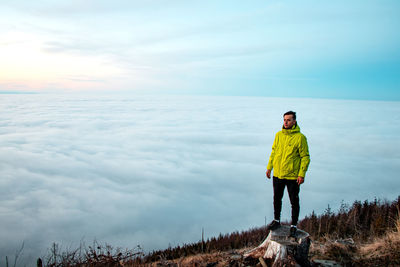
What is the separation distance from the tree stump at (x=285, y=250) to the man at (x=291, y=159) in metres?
0.15

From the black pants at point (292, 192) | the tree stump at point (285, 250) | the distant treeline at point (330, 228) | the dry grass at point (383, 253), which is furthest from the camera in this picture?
the distant treeline at point (330, 228)

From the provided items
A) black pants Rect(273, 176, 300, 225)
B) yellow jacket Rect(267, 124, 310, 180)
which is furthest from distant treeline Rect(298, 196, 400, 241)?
yellow jacket Rect(267, 124, 310, 180)

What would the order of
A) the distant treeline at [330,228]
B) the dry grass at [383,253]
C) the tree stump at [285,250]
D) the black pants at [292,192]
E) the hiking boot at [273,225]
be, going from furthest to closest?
the distant treeline at [330,228]
the hiking boot at [273,225]
the dry grass at [383,253]
the black pants at [292,192]
the tree stump at [285,250]

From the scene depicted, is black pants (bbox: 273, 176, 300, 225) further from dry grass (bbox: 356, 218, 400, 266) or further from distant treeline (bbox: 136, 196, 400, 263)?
distant treeline (bbox: 136, 196, 400, 263)

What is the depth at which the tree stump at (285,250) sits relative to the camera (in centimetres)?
407

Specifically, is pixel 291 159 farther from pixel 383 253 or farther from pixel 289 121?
pixel 383 253

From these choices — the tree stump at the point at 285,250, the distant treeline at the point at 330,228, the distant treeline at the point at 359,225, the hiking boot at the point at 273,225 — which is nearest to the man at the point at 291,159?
the tree stump at the point at 285,250

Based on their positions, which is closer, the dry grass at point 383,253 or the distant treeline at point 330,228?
the dry grass at point 383,253

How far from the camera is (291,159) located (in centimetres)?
415

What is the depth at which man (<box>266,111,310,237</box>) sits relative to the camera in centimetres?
408

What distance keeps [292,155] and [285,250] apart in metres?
1.37

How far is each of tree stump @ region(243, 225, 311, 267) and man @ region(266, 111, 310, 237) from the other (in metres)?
0.15

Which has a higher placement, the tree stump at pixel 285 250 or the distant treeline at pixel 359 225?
the tree stump at pixel 285 250

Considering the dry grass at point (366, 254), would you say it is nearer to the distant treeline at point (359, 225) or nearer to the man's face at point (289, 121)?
the distant treeline at point (359, 225)
